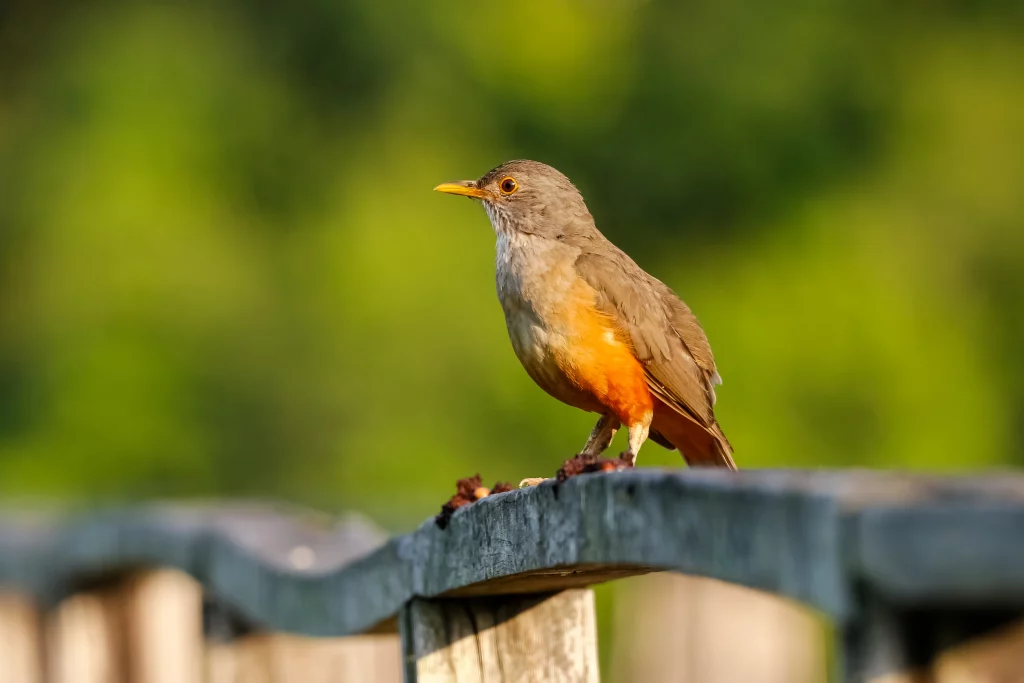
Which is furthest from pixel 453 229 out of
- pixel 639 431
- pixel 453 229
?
pixel 639 431

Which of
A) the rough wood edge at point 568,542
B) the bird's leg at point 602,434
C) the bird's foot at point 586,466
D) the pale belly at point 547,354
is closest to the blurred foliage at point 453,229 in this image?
the bird's leg at point 602,434

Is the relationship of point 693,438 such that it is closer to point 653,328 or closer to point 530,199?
point 653,328

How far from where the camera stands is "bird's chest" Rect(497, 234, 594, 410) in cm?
560

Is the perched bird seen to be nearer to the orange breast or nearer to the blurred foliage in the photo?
the orange breast

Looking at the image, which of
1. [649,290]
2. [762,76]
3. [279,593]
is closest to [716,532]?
[279,593]

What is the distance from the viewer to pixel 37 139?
92.2 feet

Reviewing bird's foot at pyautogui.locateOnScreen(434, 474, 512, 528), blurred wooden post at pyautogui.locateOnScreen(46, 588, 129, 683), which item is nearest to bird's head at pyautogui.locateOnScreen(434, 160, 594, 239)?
blurred wooden post at pyautogui.locateOnScreen(46, 588, 129, 683)

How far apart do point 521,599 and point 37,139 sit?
26.1 metres

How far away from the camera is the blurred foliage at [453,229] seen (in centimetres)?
2130

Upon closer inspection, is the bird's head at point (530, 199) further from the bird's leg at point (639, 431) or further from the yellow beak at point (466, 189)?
the bird's leg at point (639, 431)

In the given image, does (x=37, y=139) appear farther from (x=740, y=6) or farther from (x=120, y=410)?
(x=740, y=6)

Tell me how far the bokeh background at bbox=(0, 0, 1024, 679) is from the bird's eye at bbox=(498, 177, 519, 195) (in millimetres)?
9178

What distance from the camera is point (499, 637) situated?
11.6 feet

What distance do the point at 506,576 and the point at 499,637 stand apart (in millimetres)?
398
